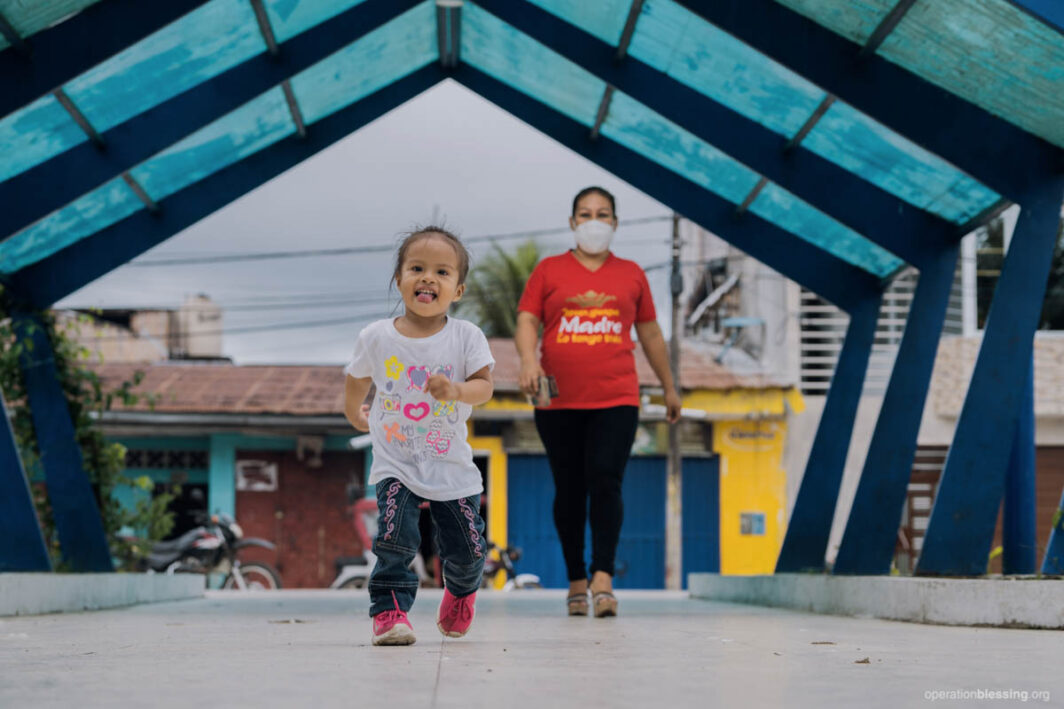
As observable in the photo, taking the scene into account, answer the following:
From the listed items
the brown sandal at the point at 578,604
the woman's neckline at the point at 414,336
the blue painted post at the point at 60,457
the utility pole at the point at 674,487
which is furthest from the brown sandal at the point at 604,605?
the utility pole at the point at 674,487

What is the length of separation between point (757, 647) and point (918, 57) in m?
3.07

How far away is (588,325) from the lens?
19.5 ft

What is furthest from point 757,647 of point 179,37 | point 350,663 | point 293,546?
point 293,546

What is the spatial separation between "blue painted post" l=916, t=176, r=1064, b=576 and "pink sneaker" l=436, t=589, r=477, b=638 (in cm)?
248

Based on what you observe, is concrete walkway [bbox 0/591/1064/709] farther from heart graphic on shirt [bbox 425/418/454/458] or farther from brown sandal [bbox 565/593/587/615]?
brown sandal [bbox 565/593/587/615]

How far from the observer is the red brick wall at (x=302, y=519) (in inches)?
806

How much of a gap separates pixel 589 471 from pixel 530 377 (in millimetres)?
598

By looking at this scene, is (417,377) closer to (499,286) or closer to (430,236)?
(430,236)

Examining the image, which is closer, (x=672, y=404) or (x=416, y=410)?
(x=416, y=410)

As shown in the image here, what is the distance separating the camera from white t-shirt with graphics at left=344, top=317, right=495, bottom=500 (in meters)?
3.94

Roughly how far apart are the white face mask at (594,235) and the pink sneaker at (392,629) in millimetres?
2562

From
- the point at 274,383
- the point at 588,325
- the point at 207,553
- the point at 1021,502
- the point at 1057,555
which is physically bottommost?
the point at 207,553

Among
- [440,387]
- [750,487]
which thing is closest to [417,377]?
[440,387]

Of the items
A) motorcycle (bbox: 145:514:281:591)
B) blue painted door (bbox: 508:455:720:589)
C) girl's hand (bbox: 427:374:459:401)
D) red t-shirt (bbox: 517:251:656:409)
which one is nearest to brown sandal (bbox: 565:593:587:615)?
red t-shirt (bbox: 517:251:656:409)
